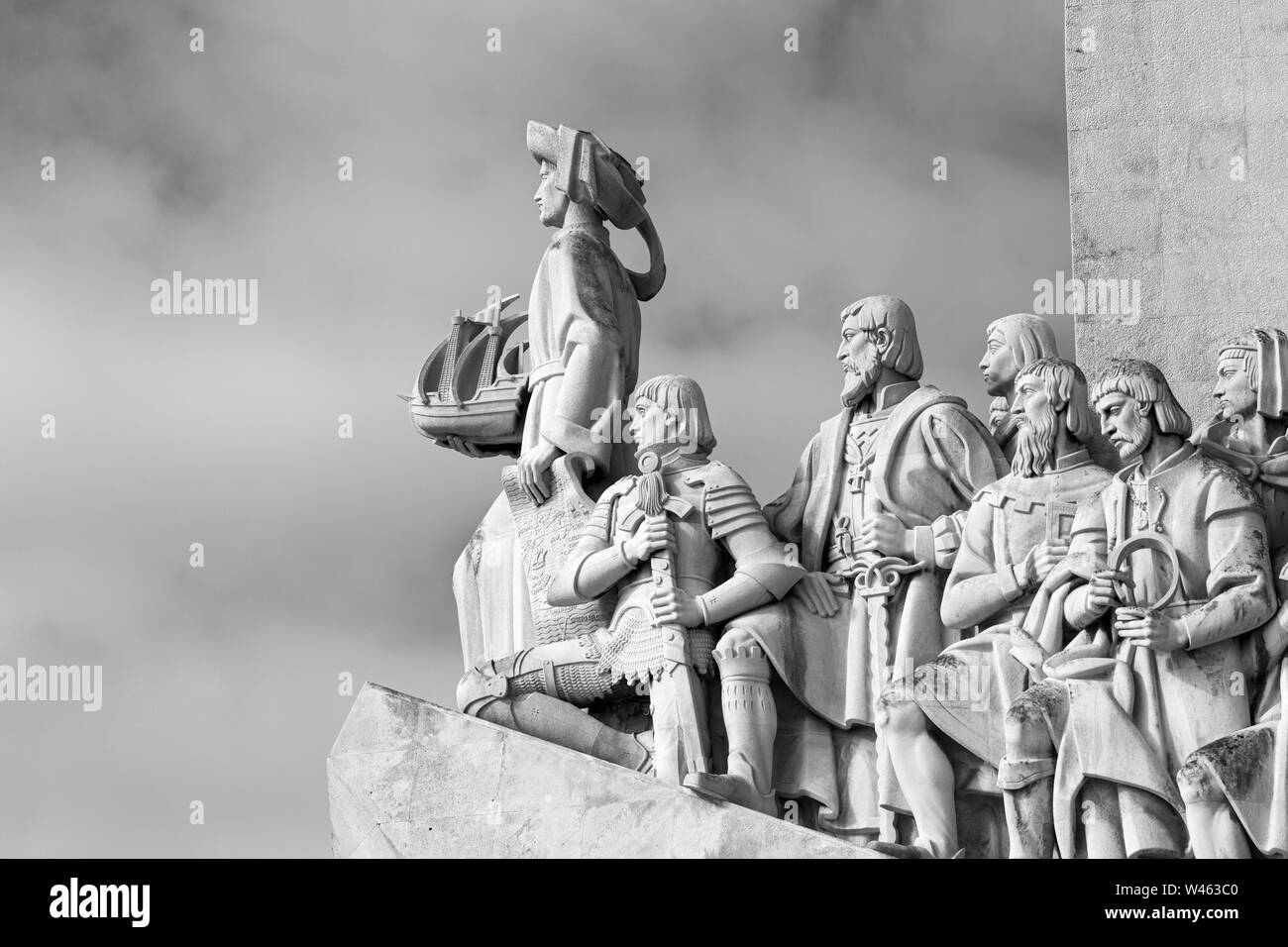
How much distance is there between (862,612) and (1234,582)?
72.6 inches

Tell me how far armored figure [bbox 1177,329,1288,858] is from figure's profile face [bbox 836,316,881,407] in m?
1.60

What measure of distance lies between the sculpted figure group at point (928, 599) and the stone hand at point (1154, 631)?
0.01 metres

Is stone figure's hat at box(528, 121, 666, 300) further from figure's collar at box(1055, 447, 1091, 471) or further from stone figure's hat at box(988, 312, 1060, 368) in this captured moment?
figure's collar at box(1055, 447, 1091, 471)

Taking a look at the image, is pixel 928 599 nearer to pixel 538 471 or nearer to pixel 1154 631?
pixel 1154 631

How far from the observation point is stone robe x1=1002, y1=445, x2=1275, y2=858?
1229 cm

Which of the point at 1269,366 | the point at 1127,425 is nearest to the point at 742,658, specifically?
the point at 1127,425

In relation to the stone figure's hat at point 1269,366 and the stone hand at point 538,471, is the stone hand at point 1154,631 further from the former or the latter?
the stone hand at point 538,471

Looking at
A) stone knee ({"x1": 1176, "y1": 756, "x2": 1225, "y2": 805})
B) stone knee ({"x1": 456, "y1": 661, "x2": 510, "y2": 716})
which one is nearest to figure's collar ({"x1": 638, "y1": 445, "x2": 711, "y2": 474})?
stone knee ({"x1": 456, "y1": 661, "x2": 510, "y2": 716})

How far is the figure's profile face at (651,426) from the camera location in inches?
549

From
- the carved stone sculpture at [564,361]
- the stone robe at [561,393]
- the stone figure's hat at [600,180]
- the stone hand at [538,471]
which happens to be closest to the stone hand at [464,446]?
the carved stone sculpture at [564,361]

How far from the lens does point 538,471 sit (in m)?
14.3

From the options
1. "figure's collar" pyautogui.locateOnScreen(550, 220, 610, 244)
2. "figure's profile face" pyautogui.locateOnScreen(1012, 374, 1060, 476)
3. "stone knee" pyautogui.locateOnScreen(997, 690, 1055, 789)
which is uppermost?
"figure's collar" pyautogui.locateOnScreen(550, 220, 610, 244)

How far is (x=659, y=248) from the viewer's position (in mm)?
15430
